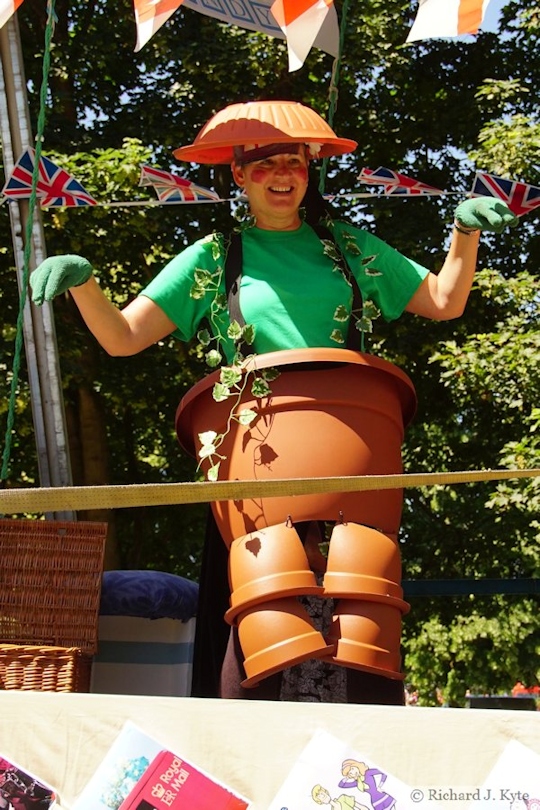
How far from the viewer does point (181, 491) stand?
1739mm

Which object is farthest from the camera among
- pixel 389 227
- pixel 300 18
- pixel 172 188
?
pixel 389 227

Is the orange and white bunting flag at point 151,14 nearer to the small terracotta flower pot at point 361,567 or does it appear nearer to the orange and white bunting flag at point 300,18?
the orange and white bunting flag at point 300,18

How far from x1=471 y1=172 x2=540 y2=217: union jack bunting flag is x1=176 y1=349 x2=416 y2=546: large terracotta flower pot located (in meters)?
2.37

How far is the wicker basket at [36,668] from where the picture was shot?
2328 mm

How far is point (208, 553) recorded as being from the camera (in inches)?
99.6

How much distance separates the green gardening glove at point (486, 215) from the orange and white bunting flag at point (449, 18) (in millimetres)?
526

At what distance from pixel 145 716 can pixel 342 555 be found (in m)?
0.75

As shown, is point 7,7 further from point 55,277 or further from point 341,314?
point 341,314

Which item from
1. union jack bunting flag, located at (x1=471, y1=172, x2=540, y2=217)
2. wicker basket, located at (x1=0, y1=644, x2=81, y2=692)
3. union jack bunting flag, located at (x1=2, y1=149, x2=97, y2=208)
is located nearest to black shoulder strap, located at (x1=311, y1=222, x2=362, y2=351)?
wicker basket, located at (x1=0, y1=644, x2=81, y2=692)

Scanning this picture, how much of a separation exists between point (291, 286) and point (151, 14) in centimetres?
88

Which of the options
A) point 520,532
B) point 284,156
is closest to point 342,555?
point 284,156

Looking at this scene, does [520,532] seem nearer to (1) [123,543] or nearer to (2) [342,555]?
(1) [123,543]

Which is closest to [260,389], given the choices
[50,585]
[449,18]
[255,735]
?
[50,585]

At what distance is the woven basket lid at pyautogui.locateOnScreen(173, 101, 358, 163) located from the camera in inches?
95.5
